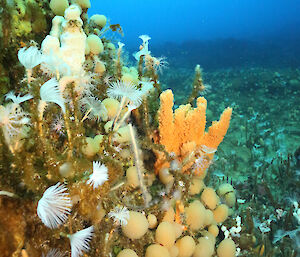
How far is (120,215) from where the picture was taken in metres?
1.88

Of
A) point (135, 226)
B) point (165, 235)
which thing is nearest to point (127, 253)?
point (135, 226)

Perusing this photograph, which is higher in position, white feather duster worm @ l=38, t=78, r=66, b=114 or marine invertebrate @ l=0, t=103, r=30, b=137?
white feather duster worm @ l=38, t=78, r=66, b=114

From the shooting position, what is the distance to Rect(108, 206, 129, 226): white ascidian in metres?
1.87

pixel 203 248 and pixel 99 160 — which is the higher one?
pixel 99 160

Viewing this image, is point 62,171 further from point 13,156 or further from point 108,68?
point 108,68

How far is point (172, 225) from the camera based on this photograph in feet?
7.29

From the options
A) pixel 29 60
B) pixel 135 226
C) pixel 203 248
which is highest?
pixel 29 60

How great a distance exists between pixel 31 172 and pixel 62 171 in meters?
0.18

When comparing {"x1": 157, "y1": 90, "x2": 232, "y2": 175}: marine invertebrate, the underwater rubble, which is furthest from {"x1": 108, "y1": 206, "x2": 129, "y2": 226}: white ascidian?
A: {"x1": 157, "y1": 90, "x2": 232, "y2": 175}: marine invertebrate

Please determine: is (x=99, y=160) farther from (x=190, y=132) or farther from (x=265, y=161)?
(x=265, y=161)

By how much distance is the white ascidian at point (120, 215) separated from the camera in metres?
1.87

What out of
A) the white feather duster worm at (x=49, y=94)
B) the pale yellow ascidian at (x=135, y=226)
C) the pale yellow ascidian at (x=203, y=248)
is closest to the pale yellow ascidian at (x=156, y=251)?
the pale yellow ascidian at (x=135, y=226)

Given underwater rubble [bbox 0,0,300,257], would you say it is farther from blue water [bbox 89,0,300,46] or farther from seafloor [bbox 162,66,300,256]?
blue water [bbox 89,0,300,46]

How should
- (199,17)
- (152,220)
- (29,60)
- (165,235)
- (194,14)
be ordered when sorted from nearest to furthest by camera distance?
(29,60)
(165,235)
(152,220)
(199,17)
(194,14)
